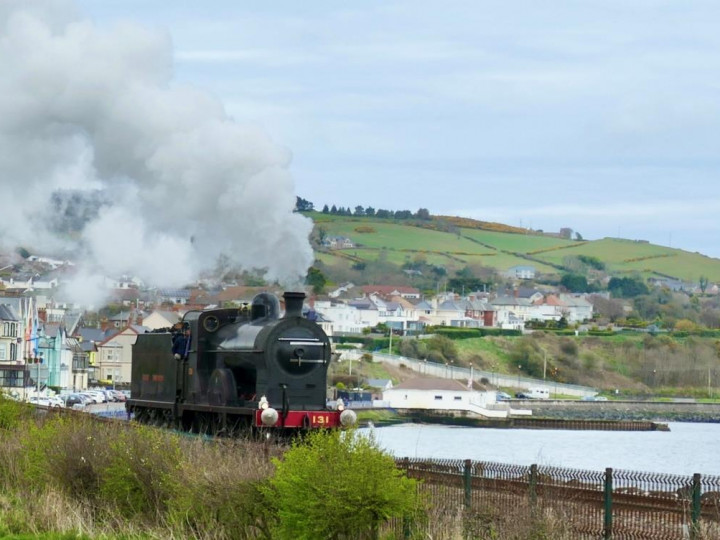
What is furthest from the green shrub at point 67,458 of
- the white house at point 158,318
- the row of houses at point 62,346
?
the white house at point 158,318

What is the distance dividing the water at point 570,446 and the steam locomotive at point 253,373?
19518 mm

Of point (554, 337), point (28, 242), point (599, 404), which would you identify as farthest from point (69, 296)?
point (554, 337)

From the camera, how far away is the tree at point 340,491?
1780 cm

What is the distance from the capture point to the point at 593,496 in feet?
60.6

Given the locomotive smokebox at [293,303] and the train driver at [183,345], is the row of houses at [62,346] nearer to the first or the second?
the train driver at [183,345]

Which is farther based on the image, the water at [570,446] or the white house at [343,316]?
the white house at [343,316]

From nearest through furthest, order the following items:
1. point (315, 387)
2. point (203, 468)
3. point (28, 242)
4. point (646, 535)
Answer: point (646, 535), point (203, 468), point (315, 387), point (28, 242)

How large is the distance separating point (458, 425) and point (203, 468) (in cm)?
9962

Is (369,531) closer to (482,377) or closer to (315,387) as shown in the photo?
(315,387)

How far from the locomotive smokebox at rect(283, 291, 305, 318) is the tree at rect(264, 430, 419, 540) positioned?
1165 cm

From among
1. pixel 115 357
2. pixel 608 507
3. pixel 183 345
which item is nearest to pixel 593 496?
pixel 608 507

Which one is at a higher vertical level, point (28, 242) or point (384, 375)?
point (28, 242)

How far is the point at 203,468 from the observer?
20453 mm

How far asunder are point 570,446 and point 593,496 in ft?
228
